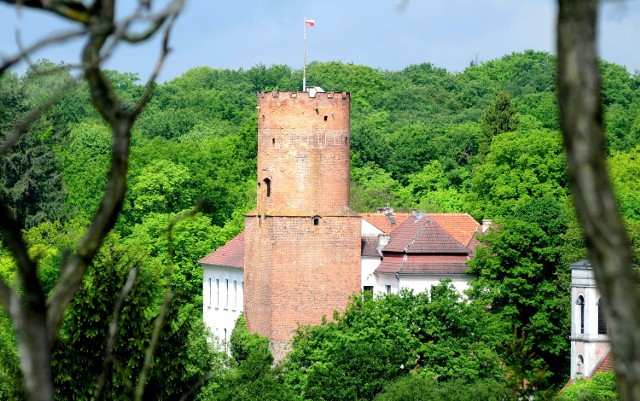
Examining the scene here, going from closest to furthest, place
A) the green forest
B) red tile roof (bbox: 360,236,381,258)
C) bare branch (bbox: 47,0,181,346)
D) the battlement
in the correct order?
bare branch (bbox: 47,0,181,346), the green forest, the battlement, red tile roof (bbox: 360,236,381,258)

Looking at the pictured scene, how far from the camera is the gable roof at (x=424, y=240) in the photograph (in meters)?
45.8

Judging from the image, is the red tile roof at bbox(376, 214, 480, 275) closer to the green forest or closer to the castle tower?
the green forest

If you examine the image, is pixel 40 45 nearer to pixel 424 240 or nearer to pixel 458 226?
pixel 424 240

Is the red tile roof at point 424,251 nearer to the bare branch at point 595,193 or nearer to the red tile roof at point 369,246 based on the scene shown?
Result: the red tile roof at point 369,246

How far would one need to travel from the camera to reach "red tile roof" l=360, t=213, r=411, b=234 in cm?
4994

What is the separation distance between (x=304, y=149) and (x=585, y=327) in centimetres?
853

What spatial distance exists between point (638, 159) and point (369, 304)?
108 ft

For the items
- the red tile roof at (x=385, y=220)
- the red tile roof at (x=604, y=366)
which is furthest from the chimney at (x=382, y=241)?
the red tile roof at (x=604, y=366)

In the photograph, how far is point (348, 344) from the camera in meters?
37.7

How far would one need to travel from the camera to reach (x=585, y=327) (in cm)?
4184

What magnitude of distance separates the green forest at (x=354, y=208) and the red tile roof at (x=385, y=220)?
3524mm

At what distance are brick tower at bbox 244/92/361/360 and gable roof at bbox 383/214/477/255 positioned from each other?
8.50 feet

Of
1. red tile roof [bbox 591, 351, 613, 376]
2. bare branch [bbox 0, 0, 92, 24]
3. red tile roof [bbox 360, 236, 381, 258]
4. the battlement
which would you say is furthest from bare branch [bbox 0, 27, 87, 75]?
red tile roof [bbox 360, 236, 381, 258]

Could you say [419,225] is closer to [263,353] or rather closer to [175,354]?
[263,353]
